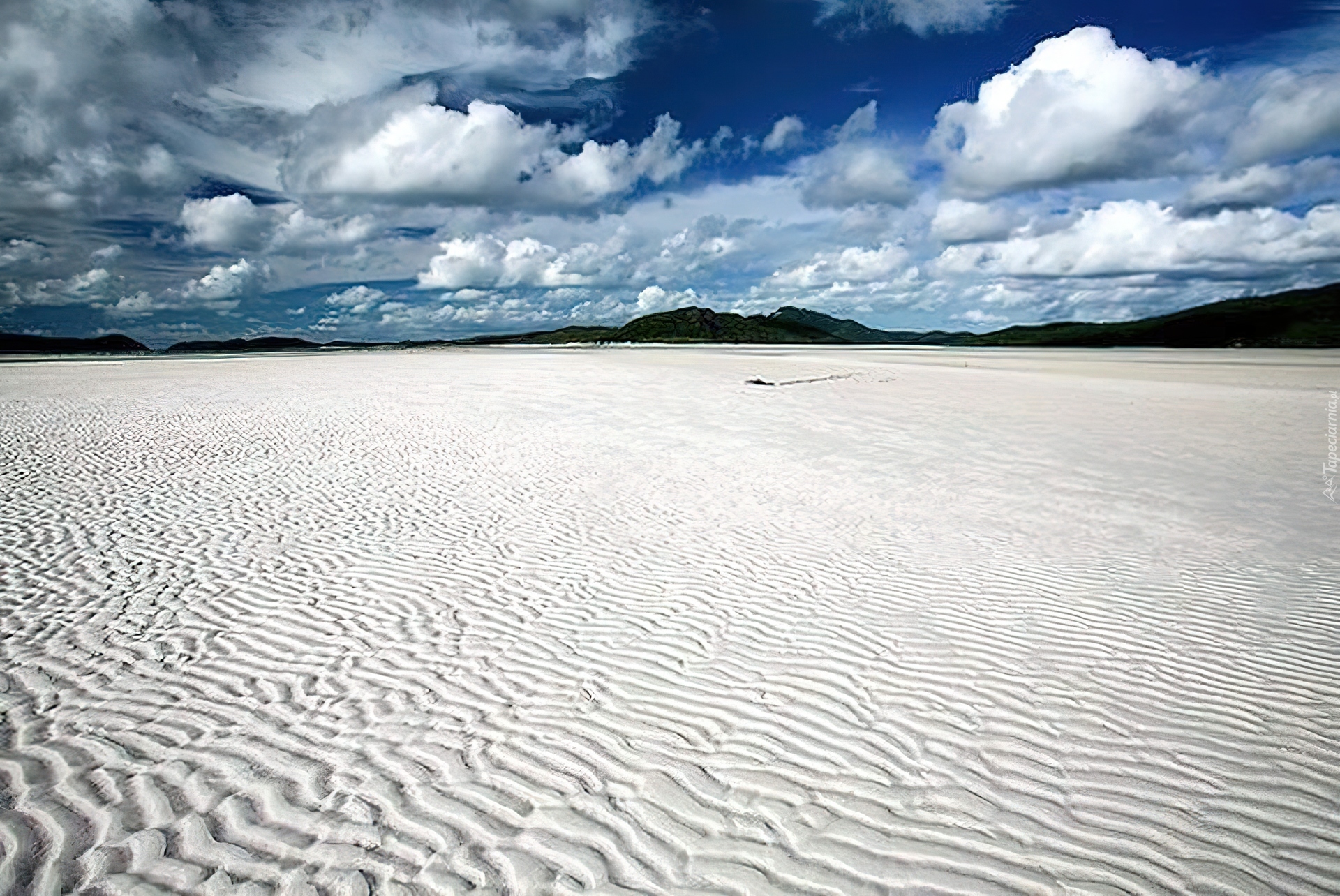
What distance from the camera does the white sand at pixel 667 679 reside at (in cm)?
436

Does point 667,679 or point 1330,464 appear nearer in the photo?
point 667,679

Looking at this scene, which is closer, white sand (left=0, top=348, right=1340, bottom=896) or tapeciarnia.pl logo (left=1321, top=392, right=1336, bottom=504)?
white sand (left=0, top=348, right=1340, bottom=896)

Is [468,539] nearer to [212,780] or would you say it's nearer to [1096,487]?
[212,780]

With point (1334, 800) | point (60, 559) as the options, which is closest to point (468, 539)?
point (60, 559)

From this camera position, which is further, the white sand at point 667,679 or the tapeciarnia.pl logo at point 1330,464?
the tapeciarnia.pl logo at point 1330,464

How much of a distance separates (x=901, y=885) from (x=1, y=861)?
5.59 meters

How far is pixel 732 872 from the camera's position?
166 inches

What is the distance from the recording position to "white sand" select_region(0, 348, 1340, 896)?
4.36 meters

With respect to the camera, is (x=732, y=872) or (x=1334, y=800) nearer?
(x=732, y=872)

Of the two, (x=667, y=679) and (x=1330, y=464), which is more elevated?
(x=1330, y=464)

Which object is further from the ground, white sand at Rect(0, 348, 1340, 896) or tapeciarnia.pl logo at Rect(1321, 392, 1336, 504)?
tapeciarnia.pl logo at Rect(1321, 392, 1336, 504)

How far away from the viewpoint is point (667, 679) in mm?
6594

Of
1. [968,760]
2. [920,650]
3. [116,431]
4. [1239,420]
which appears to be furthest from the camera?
[1239,420]

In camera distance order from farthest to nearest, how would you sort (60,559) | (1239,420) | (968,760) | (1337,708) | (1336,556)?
(1239,420)
(1336,556)
(60,559)
(1337,708)
(968,760)
